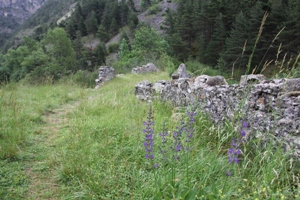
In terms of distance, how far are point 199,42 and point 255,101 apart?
2408cm

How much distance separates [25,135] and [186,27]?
2887 centimetres

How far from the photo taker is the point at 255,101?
3143mm

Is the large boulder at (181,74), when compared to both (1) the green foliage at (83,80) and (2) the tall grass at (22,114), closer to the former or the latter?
(2) the tall grass at (22,114)

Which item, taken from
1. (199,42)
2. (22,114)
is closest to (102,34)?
(199,42)

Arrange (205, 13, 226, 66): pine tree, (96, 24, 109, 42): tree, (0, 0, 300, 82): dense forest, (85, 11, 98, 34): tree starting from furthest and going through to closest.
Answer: (85, 11, 98, 34): tree
(96, 24, 109, 42): tree
(205, 13, 226, 66): pine tree
(0, 0, 300, 82): dense forest

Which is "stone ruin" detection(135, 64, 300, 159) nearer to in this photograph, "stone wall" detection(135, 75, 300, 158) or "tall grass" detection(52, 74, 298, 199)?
"stone wall" detection(135, 75, 300, 158)

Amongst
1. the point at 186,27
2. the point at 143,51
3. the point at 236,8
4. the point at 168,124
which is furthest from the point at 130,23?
the point at 168,124

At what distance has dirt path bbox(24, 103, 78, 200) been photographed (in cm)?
228

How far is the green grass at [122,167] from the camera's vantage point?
1974 millimetres

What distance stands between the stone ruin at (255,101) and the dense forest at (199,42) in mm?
380

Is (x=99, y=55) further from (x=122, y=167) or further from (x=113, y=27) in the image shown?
(x=122, y=167)

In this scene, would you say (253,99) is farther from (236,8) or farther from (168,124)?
(236,8)

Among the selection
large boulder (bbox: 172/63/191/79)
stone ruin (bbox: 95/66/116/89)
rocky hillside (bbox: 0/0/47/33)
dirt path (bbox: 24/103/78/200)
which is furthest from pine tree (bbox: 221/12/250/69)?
rocky hillside (bbox: 0/0/47/33)

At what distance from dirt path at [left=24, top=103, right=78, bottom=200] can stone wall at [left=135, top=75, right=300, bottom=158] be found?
2.34m
